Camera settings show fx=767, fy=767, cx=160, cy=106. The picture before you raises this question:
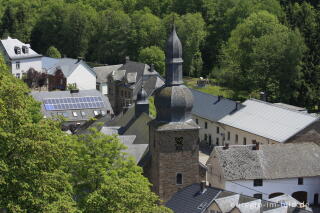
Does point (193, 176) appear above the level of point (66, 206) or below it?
below

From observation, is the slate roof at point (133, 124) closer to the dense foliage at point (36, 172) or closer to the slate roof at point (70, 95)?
Result: the slate roof at point (70, 95)

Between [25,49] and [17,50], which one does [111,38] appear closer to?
[25,49]

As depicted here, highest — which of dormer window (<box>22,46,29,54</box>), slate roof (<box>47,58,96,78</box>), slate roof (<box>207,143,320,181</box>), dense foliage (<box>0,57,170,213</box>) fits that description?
dense foliage (<box>0,57,170,213</box>)

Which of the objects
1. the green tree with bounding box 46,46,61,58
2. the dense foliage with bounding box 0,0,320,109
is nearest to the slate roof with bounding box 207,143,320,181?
the dense foliage with bounding box 0,0,320,109

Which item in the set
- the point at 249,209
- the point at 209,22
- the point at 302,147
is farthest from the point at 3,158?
the point at 209,22

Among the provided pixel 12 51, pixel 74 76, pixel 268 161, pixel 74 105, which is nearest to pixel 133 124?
pixel 268 161

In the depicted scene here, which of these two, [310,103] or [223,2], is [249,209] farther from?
[223,2]

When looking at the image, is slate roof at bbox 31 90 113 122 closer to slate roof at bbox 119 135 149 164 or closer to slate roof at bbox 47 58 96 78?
slate roof at bbox 47 58 96 78

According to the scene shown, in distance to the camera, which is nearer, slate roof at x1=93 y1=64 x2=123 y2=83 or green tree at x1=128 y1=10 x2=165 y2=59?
slate roof at x1=93 y1=64 x2=123 y2=83
